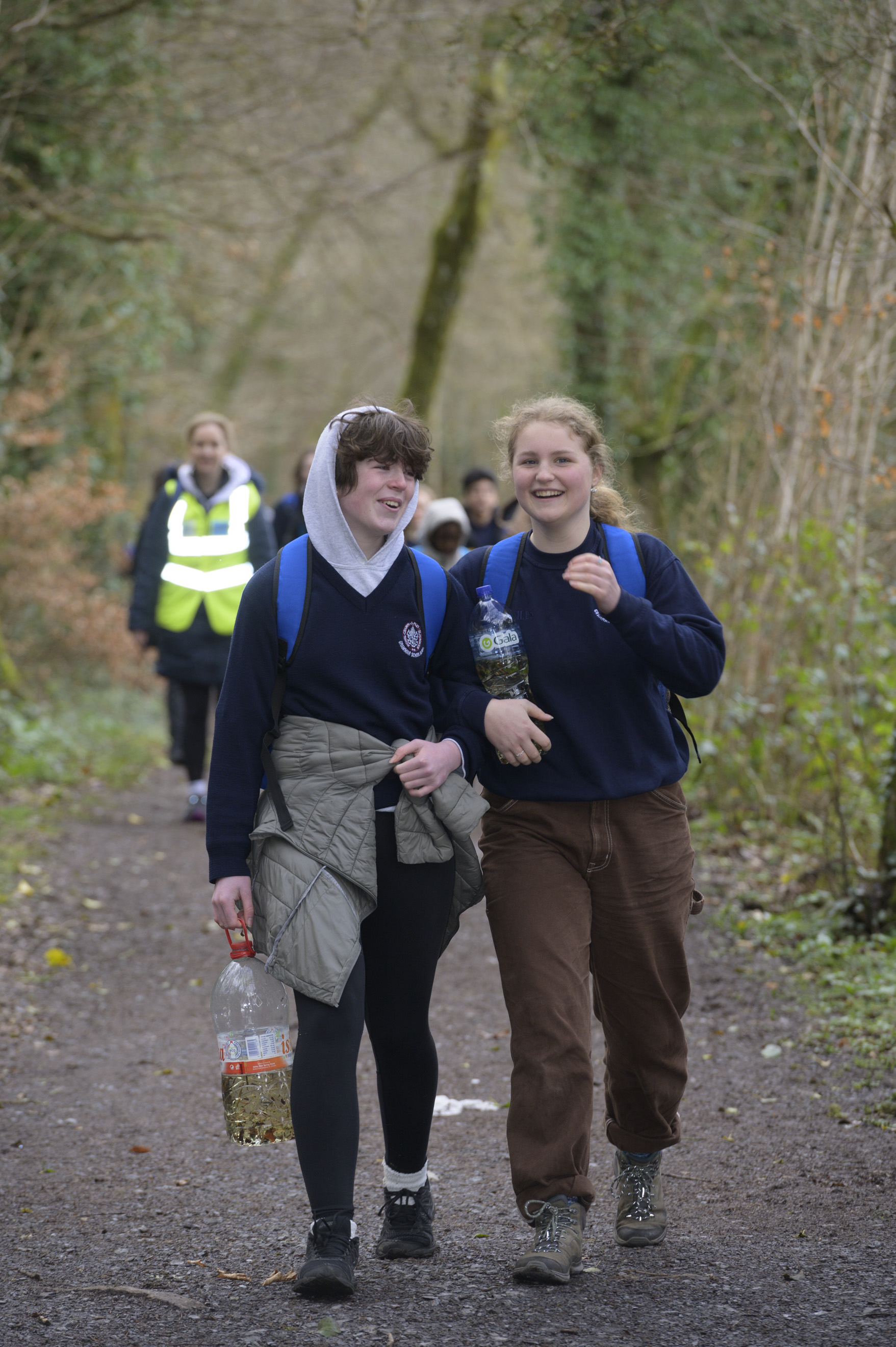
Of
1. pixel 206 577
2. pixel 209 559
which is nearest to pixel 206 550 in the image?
pixel 209 559

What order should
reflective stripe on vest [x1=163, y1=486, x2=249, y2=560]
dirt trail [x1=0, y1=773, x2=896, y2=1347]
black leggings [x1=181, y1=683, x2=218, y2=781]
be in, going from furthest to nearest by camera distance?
black leggings [x1=181, y1=683, x2=218, y2=781], reflective stripe on vest [x1=163, y1=486, x2=249, y2=560], dirt trail [x1=0, y1=773, x2=896, y2=1347]

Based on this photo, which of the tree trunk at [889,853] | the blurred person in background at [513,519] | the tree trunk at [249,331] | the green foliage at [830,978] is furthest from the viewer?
the tree trunk at [249,331]

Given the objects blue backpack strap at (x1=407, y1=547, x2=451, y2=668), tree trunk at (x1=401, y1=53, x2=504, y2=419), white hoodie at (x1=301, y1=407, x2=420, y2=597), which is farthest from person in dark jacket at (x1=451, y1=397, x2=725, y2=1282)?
tree trunk at (x1=401, y1=53, x2=504, y2=419)

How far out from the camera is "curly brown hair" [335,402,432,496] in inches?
132

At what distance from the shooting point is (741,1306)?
10.3 ft

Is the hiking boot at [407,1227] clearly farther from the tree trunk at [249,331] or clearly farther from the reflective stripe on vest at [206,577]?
the tree trunk at [249,331]

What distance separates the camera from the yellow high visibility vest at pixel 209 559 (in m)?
8.13

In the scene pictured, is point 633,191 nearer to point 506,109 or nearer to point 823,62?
point 506,109

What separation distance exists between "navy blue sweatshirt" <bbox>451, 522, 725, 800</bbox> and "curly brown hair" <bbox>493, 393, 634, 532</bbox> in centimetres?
20

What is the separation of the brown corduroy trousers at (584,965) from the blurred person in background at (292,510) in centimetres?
518

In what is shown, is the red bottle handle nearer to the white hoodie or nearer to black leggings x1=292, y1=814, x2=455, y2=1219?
black leggings x1=292, y1=814, x2=455, y2=1219

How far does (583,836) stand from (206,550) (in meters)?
5.13

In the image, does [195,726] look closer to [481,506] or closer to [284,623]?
[481,506]

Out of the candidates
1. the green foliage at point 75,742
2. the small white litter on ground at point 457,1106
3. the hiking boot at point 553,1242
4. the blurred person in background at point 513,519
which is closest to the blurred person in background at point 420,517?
the blurred person in background at point 513,519
